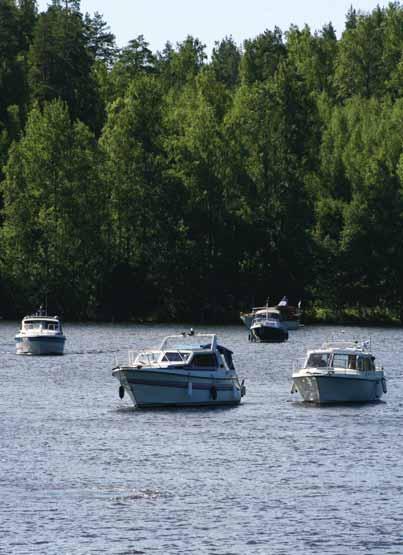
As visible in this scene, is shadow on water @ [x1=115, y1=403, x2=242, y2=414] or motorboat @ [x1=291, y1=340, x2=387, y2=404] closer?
shadow on water @ [x1=115, y1=403, x2=242, y2=414]

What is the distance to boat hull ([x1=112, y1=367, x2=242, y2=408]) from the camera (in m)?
88.2

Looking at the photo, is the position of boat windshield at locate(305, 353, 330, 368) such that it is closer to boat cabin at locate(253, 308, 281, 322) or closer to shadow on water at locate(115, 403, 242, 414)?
shadow on water at locate(115, 403, 242, 414)

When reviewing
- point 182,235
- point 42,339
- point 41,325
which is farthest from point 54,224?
point 42,339

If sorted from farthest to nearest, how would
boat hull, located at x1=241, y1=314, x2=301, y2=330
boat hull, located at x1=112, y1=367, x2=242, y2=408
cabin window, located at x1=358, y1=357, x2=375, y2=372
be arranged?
1. boat hull, located at x1=241, y1=314, x2=301, y2=330
2. cabin window, located at x1=358, y1=357, x2=375, y2=372
3. boat hull, located at x1=112, y1=367, x2=242, y2=408

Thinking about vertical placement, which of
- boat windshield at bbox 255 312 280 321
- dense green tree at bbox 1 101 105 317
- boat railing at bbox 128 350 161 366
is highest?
dense green tree at bbox 1 101 105 317

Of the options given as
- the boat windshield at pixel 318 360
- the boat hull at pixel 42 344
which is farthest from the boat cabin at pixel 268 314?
the boat windshield at pixel 318 360

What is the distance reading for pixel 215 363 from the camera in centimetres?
9088

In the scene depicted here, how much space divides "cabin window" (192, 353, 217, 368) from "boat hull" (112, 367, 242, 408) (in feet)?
2.26

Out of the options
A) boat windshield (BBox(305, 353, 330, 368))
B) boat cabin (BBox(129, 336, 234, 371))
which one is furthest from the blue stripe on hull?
boat windshield (BBox(305, 353, 330, 368))

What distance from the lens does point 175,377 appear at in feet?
292

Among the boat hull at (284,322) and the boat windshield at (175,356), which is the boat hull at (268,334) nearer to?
the boat hull at (284,322)

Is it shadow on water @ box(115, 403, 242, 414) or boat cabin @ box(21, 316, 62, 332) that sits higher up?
boat cabin @ box(21, 316, 62, 332)

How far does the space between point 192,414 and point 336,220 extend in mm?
111727

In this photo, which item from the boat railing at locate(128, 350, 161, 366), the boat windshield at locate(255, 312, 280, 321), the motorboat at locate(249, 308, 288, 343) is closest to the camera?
the boat railing at locate(128, 350, 161, 366)
